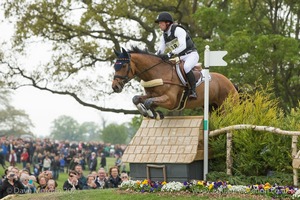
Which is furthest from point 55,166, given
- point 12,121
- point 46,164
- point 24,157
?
point 12,121

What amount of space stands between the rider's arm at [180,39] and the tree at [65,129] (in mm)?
126091

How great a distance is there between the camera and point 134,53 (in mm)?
10305

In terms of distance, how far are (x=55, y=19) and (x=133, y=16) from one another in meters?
3.12

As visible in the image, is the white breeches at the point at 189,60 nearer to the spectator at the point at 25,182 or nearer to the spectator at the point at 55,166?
the spectator at the point at 25,182

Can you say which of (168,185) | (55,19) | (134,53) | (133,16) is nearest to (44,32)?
(55,19)

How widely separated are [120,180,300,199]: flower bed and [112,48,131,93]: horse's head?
5.34 ft

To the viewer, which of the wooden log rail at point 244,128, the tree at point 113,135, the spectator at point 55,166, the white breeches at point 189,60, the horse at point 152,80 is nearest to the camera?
the wooden log rail at point 244,128

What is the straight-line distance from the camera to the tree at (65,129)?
449 feet

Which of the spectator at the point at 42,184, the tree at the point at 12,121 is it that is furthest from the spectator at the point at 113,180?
the tree at the point at 12,121

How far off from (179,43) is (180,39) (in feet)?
0.24

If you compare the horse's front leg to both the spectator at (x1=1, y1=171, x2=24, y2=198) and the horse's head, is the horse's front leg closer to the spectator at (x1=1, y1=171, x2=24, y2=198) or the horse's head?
the horse's head

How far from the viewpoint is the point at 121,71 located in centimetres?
988

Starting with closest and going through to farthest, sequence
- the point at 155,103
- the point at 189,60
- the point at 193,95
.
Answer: the point at 155,103 < the point at 189,60 < the point at 193,95

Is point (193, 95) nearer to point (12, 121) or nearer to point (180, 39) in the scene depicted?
point (180, 39)
